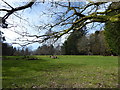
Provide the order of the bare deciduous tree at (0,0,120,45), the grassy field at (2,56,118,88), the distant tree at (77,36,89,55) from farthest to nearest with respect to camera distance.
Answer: the distant tree at (77,36,89,55), the grassy field at (2,56,118,88), the bare deciduous tree at (0,0,120,45)

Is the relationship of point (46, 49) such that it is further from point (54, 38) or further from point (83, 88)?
point (83, 88)

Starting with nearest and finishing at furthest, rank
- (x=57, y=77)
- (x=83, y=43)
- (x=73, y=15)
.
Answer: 1. (x=73, y=15)
2. (x=57, y=77)
3. (x=83, y=43)

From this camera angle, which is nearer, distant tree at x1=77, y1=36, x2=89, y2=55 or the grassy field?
the grassy field

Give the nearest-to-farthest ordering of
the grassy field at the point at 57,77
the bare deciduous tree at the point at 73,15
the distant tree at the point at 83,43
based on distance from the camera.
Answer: the bare deciduous tree at the point at 73,15, the grassy field at the point at 57,77, the distant tree at the point at 83,43

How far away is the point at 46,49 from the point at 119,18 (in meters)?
2.20

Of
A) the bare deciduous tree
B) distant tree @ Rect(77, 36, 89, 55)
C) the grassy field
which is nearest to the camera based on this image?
the bare deciduous tree

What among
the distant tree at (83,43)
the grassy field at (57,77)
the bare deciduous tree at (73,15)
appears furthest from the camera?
the distant tree at (83,43)

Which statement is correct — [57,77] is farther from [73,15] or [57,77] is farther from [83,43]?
[83,43]

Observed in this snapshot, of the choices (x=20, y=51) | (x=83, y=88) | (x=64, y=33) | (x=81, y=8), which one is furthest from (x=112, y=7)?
(x=20, y=51)

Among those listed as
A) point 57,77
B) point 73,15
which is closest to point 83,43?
point 57,77

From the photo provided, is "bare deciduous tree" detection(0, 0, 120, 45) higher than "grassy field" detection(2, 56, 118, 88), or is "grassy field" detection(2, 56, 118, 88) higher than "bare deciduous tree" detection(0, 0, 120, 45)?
"bare deciduous tree" detection(0, 0, 120, 45)

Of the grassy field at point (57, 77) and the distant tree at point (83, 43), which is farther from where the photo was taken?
the distant tree at point (83, 43)

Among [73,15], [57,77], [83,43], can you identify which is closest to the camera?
[73,15]

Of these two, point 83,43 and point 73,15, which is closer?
point 73,15
